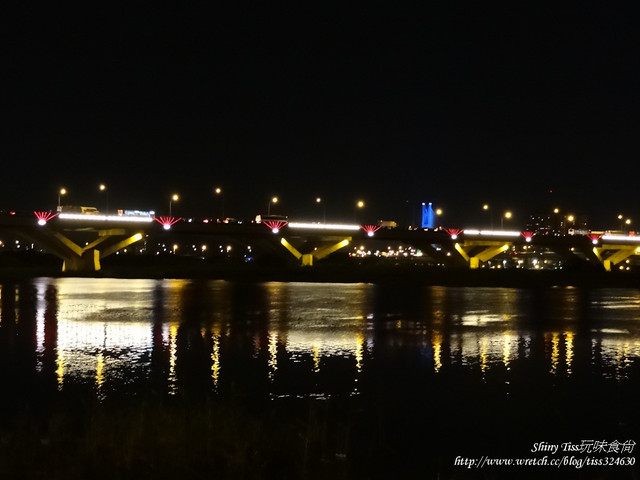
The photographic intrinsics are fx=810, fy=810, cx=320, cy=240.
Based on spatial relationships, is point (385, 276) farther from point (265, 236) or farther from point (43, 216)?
point (43, 216)

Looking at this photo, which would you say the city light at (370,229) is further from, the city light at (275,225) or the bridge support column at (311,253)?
the city light at (275,225)

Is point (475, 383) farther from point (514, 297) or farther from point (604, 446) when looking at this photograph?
point (514, 297)

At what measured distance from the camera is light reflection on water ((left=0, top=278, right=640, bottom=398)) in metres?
17.8

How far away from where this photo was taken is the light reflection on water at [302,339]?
17.8m

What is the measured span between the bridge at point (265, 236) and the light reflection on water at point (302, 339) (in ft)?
192

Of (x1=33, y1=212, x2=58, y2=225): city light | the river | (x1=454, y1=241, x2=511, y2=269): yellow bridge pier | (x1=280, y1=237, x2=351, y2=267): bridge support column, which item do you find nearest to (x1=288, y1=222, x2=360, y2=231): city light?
(x1=280, y1=237, x2=351, y2=267): bridge support column

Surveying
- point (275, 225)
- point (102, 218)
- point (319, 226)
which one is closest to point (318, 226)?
point (319, 226)

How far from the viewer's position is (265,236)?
364ft

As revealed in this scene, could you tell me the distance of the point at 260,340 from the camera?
941 inches

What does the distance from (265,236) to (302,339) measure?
→ 3427 inches

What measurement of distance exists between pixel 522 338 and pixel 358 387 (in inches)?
411

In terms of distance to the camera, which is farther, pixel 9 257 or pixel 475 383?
pixel 9 257

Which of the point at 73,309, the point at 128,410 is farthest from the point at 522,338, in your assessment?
the point at 73,309

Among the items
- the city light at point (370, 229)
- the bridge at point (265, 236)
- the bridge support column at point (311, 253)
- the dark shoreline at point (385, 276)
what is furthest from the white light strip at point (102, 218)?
the city light at point (370, 229)
